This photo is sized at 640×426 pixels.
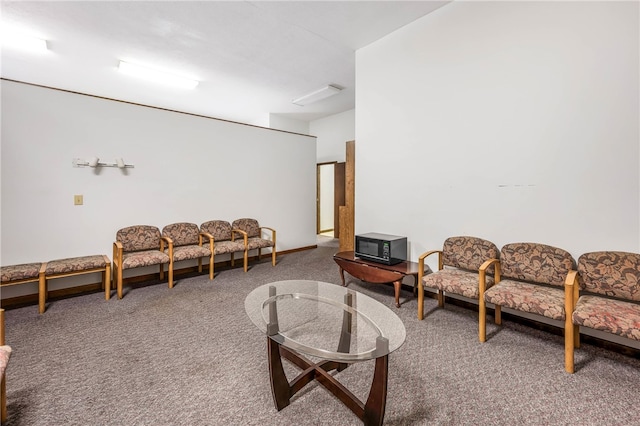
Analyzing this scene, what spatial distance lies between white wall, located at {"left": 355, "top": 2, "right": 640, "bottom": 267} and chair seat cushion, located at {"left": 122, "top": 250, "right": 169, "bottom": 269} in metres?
2.82

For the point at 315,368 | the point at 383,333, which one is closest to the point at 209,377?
the point at 315,368

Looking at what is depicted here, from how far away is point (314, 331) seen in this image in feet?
5.99

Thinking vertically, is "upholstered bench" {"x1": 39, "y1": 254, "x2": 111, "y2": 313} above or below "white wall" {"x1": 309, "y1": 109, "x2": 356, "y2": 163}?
below

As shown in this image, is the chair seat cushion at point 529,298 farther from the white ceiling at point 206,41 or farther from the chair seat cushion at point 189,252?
the chair seat cushion at point 189,252

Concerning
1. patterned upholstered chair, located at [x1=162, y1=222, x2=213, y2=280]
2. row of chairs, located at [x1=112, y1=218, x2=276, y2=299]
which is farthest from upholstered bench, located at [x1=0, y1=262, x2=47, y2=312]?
patterned upholstered chair, located at [x1=162, y1=222, x2=213, y2=280]

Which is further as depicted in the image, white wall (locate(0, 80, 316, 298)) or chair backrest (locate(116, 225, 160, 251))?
chair backrest (locate(116, 225, 160, 251))

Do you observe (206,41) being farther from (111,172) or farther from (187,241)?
(187,241)

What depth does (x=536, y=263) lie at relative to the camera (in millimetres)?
2484

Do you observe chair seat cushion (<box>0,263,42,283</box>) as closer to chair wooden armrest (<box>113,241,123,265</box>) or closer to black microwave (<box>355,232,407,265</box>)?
chair wooden armrest (<box>113,241,123,265</box>)

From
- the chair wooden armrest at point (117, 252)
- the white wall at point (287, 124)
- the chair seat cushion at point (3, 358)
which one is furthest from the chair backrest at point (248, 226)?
the chair seat cushion at point (3, 358)

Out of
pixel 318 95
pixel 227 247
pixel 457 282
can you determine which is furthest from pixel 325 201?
pixel 457 282

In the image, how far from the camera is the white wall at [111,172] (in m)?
3.25

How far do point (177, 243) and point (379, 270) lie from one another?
2.89m

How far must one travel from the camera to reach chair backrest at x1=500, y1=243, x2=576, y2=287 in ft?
7.80
